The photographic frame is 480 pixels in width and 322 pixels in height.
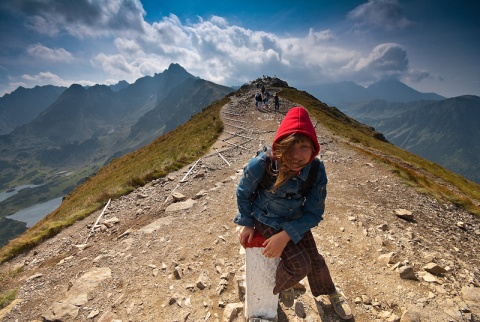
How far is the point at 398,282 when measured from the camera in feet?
17.0

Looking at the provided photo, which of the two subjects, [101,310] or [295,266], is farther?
[101,310]

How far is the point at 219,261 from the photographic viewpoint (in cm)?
605

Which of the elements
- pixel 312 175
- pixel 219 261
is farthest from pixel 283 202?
pixel 219 261

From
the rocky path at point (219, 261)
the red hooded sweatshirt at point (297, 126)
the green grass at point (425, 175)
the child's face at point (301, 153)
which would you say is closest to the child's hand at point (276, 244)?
the child's face at point (301, 153)

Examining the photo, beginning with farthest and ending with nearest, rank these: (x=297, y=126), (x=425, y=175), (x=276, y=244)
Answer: (x=425, y=175) → (x=276, y=244) → (x=297, y=126)

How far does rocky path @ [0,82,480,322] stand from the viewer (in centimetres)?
467

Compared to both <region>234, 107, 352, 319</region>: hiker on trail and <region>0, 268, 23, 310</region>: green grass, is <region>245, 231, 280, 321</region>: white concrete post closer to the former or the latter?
<region>234, 107, 352, 319</region>: hiker on trail

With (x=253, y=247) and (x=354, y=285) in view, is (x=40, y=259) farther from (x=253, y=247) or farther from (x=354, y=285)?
(x=354, y=285)

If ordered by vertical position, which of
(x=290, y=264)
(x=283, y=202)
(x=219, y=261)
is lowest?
(x=219, y=261)

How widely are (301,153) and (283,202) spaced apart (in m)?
0.75

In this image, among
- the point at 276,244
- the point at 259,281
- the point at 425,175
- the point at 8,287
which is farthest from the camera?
the point at 425,175

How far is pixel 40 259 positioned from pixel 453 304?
1262cm

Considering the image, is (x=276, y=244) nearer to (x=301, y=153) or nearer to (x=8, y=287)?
(x=301, y=153)

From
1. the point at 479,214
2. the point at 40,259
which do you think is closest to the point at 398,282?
the point at 479,214
